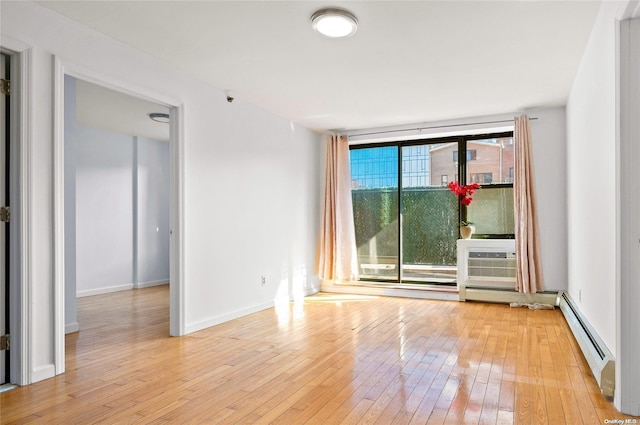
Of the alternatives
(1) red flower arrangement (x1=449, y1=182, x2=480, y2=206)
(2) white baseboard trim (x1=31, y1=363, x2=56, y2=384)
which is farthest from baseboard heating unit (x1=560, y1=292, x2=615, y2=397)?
(2) white baseboard trim (x1=31, y1=363, x2=56, y2=384)

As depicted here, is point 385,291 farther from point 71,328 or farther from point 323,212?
point 71,328

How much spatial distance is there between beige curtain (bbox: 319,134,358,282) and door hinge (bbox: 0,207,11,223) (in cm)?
418

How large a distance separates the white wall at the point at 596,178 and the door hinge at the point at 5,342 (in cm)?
358

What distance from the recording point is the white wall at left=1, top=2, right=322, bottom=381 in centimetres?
287

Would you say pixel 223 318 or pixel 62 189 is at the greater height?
pixel 62 189

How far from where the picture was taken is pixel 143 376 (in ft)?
9.65

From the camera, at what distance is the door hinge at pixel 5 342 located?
2.74 m

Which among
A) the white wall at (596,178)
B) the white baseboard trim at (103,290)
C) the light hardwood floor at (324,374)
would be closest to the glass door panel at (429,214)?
the light hardwood floor at (324,374)

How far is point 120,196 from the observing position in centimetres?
701

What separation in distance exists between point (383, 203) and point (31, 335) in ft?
15.6

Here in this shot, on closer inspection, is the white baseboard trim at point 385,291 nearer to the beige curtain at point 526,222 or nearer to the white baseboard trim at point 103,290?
the beige curtain at point 526,222

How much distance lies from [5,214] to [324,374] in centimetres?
226

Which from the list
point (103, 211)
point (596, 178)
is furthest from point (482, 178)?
point (103, 211)

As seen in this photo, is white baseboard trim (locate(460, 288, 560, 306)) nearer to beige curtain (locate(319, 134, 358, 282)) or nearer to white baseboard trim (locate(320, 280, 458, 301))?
white baseboard trim (locate(320, 280, 458, 301))
